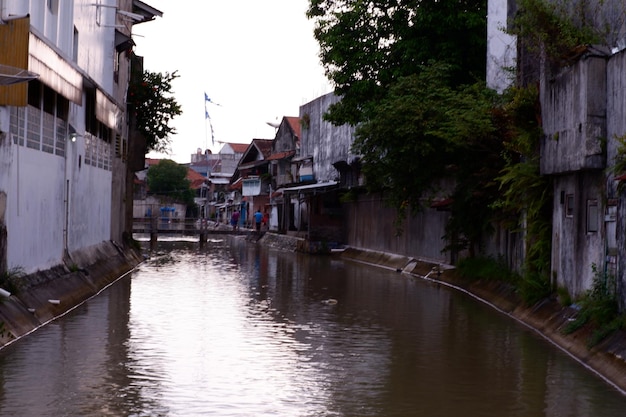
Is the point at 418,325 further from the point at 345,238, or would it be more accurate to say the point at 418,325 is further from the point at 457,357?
the point at 345,238

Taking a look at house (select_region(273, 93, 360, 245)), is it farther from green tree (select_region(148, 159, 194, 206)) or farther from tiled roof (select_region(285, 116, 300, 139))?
green tree (select_region(148, 159, 194, 206))

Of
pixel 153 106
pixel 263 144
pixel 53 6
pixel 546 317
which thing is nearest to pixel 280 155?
pixel 263 144

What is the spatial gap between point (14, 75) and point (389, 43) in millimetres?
24095

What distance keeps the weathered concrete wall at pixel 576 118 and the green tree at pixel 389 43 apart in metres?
15.1

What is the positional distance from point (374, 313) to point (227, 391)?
9.38 metres

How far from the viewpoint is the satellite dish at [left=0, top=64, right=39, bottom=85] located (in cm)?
1392

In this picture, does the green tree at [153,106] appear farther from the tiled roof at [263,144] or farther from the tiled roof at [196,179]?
the tiled roof at [196,179]

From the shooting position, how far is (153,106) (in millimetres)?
38906

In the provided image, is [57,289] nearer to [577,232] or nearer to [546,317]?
[546,317]

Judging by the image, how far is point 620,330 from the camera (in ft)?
43.9

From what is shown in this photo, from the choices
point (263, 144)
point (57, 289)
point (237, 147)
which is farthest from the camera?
point (237, 147)

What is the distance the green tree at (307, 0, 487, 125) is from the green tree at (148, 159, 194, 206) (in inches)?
2763

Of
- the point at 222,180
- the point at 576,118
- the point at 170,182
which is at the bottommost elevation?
the point at 576,118

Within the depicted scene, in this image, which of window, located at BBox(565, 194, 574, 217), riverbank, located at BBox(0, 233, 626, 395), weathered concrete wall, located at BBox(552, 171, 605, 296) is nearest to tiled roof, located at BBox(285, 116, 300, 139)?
riverbank, located at BBox(0, 233, 626, 395)
